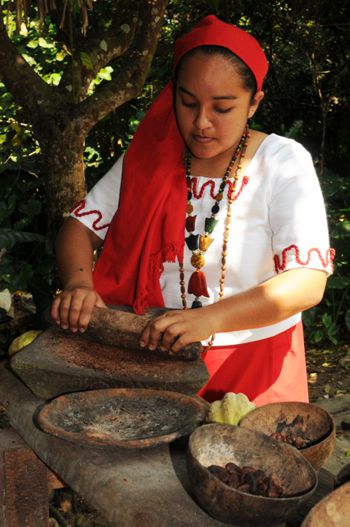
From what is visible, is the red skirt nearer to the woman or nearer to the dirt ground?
the woman

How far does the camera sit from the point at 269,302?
1.85 m

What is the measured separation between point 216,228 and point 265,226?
146 millimetres

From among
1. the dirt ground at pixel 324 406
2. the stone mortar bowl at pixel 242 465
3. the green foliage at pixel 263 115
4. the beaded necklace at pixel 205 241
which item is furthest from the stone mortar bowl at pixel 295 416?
the green foliage at pixel 263 115

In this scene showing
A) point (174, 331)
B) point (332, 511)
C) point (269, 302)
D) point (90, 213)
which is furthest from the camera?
point (90, 213)

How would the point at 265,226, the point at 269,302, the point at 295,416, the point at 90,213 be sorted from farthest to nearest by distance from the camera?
the point at 90,213, the point at 265,226, the point at 269,302, the point at 295,416

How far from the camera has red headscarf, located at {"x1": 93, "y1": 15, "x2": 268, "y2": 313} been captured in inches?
85.7

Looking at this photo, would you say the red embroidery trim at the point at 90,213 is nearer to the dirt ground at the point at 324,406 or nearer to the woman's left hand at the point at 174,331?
the woman's left hand at the point at 174,331

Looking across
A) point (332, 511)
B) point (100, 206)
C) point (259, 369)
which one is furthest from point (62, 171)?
point (332, 511)

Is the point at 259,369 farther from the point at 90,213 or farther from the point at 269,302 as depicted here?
the point at 90,213

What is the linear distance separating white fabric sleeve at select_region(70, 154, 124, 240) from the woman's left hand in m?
0.71

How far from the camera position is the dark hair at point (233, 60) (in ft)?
6.40

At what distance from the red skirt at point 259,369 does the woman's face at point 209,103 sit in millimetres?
615

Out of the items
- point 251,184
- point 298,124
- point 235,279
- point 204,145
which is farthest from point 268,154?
point 298,124

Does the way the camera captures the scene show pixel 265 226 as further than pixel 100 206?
No
